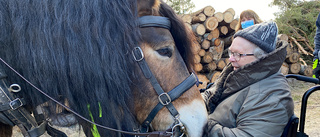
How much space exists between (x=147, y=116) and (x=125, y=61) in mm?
340

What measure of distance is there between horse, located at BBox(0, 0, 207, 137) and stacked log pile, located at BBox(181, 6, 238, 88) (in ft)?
11.8

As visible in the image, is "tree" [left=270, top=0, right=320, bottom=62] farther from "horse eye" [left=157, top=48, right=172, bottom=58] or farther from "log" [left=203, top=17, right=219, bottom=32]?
"horse eye" [left=157, top=48, right=172, bottom=58]

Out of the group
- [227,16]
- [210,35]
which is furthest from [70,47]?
[227,16]

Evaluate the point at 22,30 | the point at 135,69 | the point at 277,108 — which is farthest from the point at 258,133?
the point at 22,30

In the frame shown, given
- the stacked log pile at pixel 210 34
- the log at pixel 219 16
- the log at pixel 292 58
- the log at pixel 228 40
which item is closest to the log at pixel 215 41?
the stacked log pile at pixel 210 34

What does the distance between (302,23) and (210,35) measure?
4.81 metres

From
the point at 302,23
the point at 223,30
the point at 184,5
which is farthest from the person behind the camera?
the point at 184,5

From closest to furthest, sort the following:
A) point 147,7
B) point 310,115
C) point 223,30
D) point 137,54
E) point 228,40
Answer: point 137,54 → point 147,7 → point 310,115 → point 223,30 → point 228,40

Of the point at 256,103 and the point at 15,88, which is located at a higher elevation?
the point at 15,88

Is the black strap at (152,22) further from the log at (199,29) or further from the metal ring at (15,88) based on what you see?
the log at (199,29)

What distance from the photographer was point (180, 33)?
50.2 inches

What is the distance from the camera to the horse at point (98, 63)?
3.15 feet

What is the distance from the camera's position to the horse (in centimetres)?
96

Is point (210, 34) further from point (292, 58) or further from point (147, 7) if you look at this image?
point (147, 7)
